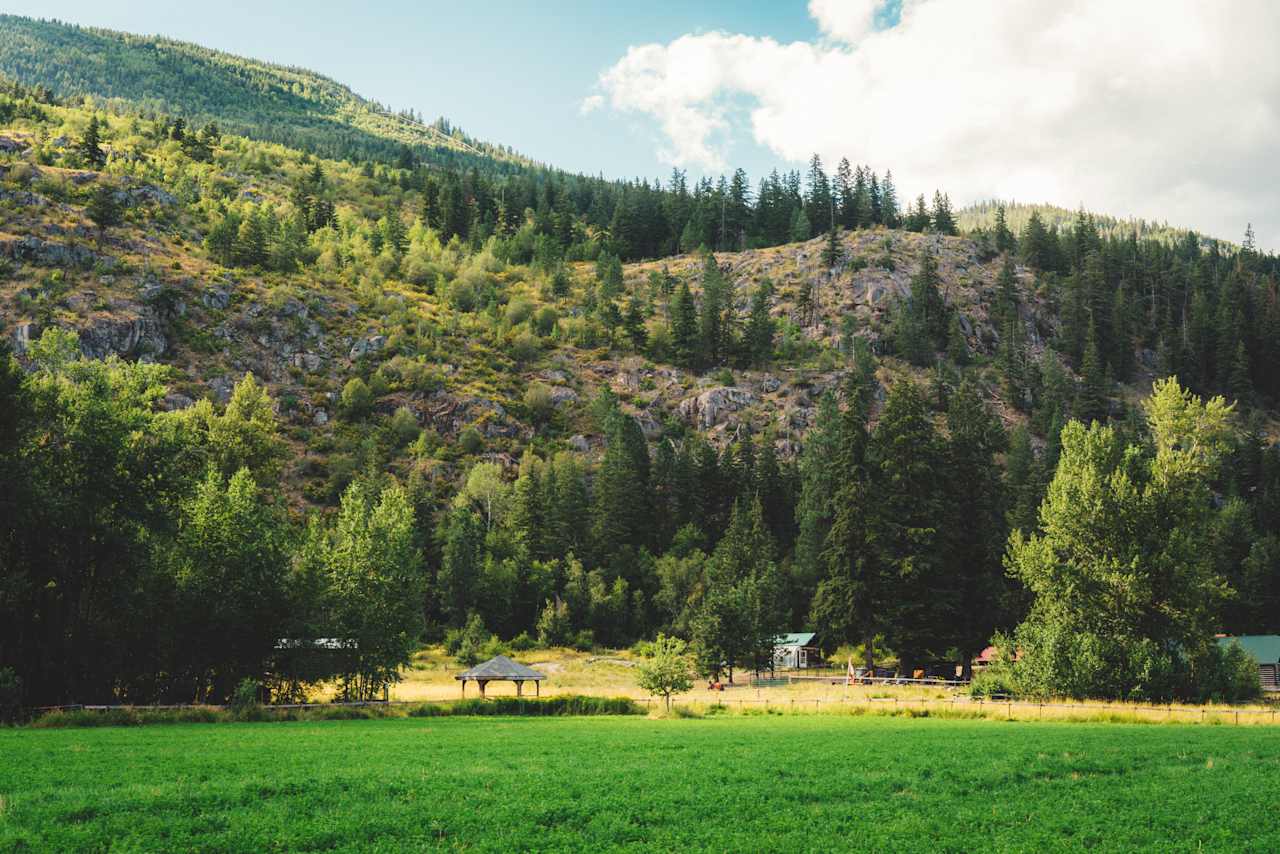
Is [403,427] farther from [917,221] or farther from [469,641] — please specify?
[917,221]

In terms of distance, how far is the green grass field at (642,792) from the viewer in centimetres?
1472

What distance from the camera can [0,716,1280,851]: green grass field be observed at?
48.3 ft

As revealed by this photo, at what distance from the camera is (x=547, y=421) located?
437 feet

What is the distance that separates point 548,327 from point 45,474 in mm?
A: 118304

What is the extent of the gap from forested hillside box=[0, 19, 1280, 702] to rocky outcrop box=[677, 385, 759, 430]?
0.60 meters

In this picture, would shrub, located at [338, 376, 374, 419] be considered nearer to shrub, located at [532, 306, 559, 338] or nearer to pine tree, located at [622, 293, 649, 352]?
shrub, located at [532, 306, 559, 338]

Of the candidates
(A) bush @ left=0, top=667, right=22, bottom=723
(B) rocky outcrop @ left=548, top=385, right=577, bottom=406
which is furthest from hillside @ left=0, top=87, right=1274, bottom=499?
(A) bush @ left=0, top=667, right=22, bottom=723

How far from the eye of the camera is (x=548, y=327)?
154750 mm

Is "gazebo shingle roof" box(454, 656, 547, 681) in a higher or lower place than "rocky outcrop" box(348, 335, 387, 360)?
lower

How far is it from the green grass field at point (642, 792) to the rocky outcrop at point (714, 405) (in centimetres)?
10494

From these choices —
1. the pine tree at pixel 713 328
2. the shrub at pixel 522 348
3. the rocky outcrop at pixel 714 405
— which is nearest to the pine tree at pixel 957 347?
the rocky outcrop at pixel 714 405

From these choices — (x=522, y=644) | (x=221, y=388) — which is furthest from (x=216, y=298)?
(x=522, y=644)

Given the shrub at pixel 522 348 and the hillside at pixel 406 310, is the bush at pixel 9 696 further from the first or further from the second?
the shrub at pixel 522 348

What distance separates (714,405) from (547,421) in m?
27.9
